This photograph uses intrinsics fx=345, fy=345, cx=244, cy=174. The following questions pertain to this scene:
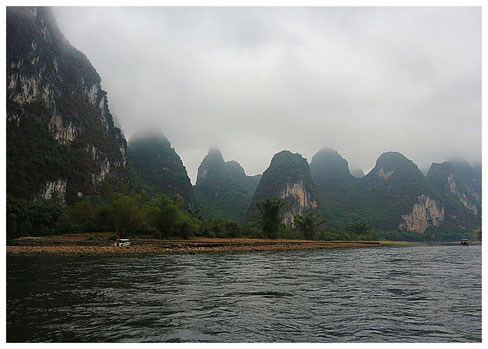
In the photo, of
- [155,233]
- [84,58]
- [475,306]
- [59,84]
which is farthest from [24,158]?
[475,306]

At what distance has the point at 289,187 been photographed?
176 meters

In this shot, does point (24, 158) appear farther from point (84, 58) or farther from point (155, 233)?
point (84, 58)

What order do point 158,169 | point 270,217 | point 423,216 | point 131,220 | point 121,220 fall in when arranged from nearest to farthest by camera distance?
point 121,220 < point 131,220 < point 270,217 < point 158,169 < point 423,216

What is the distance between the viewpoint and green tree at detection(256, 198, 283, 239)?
6956cm

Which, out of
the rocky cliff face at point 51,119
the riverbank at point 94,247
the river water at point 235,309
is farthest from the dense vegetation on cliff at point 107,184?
the river water at point 235,309

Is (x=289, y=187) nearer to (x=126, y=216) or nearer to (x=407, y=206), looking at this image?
(x=407, y=206)

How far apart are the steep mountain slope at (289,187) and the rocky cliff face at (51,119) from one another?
238 feet

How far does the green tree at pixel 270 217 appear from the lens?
2739 inches

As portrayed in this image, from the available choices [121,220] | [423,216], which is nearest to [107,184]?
[121,220]

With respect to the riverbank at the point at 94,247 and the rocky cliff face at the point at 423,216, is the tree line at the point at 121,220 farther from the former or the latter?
the rocky cliff face at the point at 423,216

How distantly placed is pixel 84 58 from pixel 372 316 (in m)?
166

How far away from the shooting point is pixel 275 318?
9906 mm

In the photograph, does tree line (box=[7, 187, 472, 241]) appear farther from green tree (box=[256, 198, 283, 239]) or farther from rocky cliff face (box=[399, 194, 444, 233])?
rocky cliff face (box=[399, 194, 444, 233])

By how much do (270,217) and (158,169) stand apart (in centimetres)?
11182
